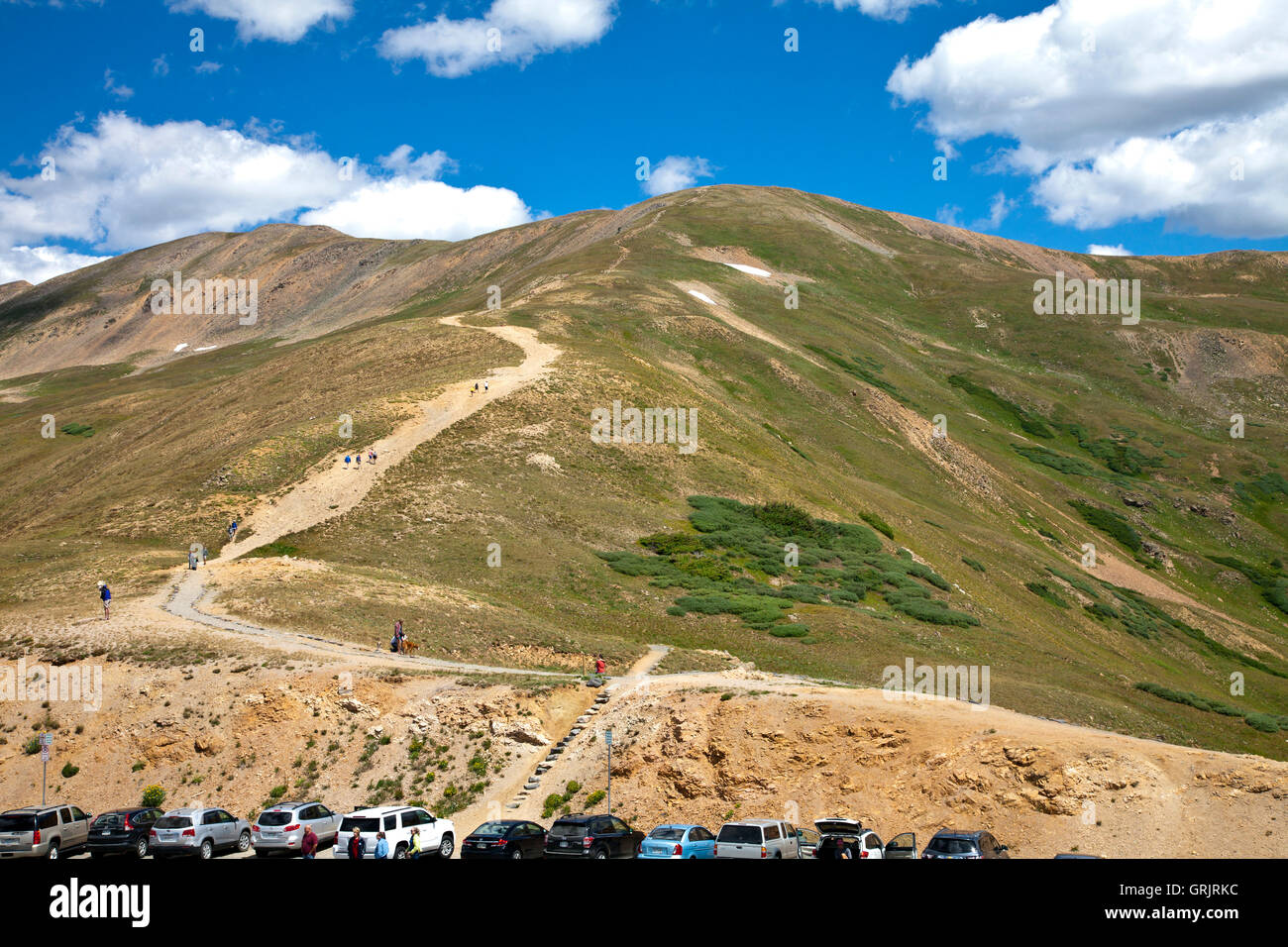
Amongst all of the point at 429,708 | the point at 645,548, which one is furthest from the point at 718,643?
the point at 429,708

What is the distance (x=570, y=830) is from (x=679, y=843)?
2595mm

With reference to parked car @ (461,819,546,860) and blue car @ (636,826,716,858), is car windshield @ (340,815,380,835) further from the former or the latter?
blue car @ (636,826,716,858)

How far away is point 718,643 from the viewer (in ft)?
146

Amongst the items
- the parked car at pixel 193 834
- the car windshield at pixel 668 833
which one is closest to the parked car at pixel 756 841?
the car windshield at pixel 668 833

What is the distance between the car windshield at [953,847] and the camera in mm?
19578

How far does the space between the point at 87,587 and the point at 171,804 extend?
19.1 metres

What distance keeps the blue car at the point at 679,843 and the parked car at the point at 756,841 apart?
1.09 feet

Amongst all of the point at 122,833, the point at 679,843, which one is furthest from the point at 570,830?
the point at 122,833

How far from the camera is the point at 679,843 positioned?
20672 millimetres

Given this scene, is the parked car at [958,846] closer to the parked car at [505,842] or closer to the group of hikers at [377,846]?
the parked car at [505,842]

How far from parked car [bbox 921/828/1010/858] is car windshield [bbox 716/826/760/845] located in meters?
3.47

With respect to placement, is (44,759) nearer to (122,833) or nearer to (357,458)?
(122,833)

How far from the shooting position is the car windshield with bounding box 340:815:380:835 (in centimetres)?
2167

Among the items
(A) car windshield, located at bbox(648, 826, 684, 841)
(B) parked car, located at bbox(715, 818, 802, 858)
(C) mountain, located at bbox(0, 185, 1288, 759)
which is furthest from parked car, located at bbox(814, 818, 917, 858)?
(C) mountain, located at bbox(0, 185, 1288, 759)
